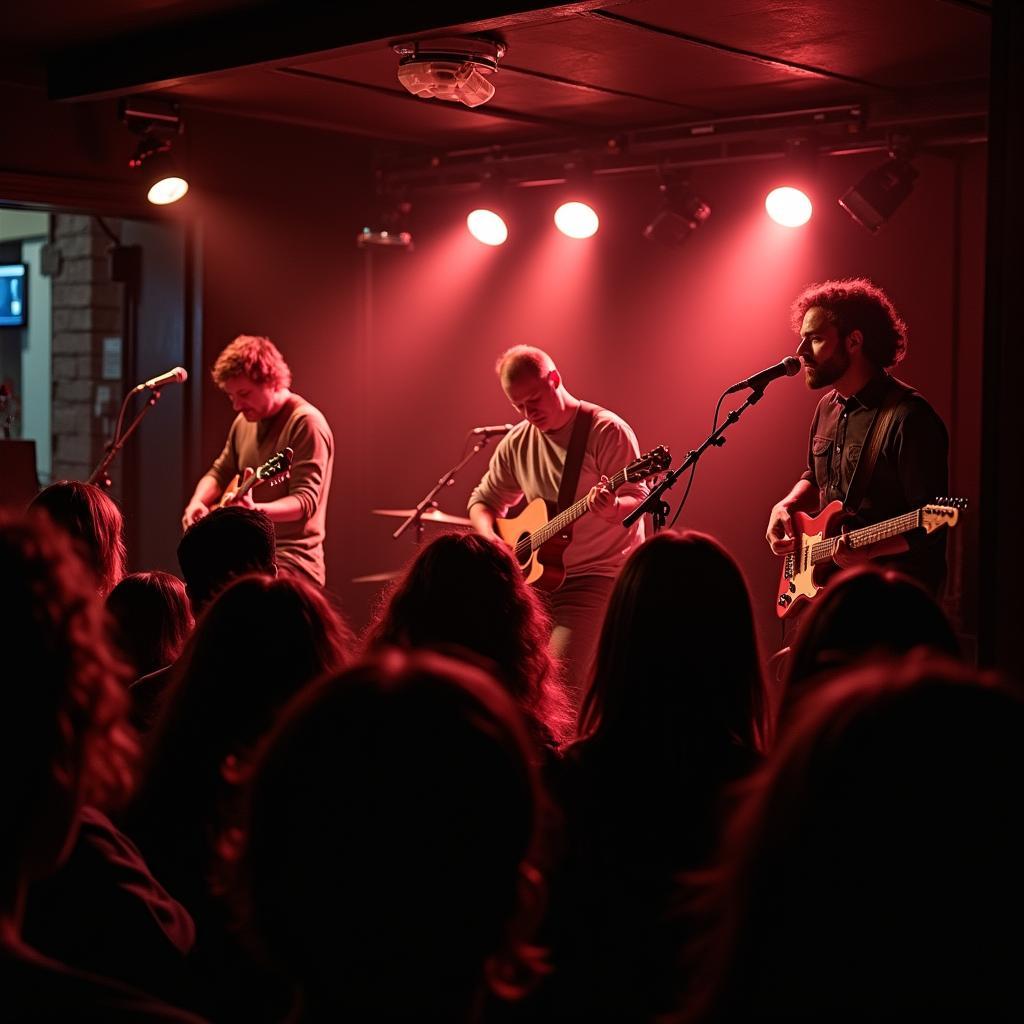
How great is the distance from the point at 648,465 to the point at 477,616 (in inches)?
87.0

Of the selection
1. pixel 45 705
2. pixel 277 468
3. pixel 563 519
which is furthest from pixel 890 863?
pixel 277 468

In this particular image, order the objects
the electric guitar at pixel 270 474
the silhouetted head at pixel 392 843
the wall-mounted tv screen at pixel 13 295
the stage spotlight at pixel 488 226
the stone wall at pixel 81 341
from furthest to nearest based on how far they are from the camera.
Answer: the wall-mounted tv screen at pixel 13 295 → the stone wall at pixel 81 341 → the stage spotlight at pixel 488 226 → the electric guitar at pixel 270 474 → the silhouetted head at pixel 392 843

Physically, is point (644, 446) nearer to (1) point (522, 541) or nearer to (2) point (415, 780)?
(1) point (522, 541)

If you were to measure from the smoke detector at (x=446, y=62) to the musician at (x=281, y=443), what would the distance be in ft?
4.64

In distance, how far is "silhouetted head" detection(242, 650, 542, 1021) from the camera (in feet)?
2.99

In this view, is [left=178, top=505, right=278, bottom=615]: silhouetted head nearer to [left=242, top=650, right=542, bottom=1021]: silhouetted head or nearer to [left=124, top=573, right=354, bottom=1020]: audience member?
[left=124, top=573, right=354, bottom=1020]: audience member

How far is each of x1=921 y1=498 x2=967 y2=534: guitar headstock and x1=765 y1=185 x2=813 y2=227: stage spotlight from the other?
2.13 metres

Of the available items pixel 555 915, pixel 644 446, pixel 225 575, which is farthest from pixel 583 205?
pixel 555 915

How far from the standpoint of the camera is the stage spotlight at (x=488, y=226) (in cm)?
638

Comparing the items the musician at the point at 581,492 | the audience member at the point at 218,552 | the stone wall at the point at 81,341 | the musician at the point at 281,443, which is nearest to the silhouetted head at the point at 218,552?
the audience member at the point at 218,552

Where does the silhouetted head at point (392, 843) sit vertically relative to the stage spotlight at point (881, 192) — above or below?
below

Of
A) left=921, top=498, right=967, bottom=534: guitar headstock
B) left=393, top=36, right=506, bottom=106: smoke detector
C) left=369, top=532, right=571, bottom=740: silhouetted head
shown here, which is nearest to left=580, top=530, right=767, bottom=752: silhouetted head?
left=369, top=532, right=571, bottom=740: silhouetted head

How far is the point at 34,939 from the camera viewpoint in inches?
56.9

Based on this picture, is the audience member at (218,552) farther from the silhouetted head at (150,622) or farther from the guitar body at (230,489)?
the guitar body at (230,489)
